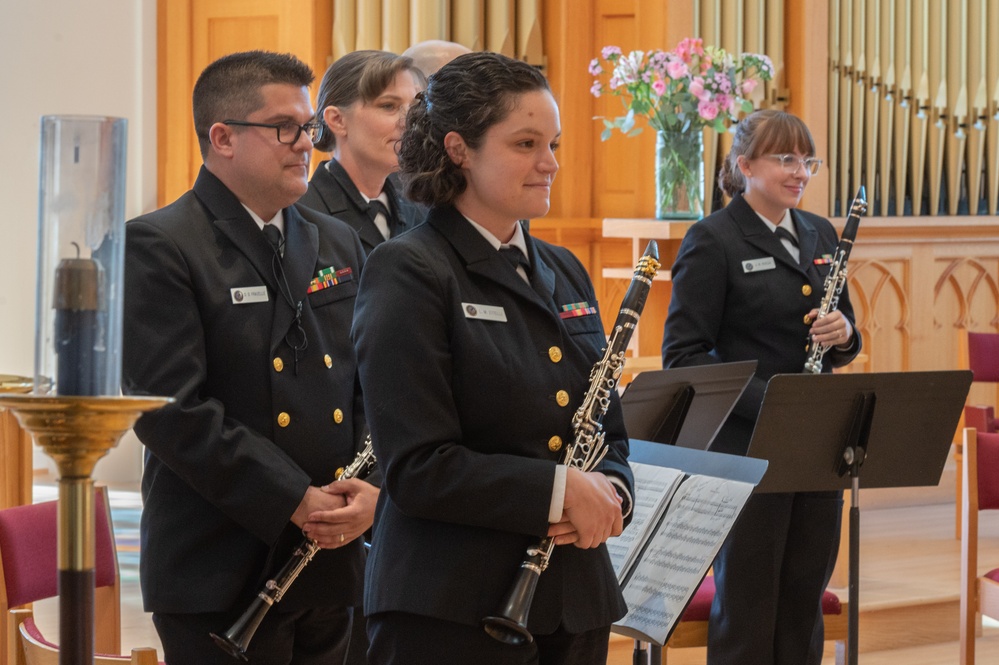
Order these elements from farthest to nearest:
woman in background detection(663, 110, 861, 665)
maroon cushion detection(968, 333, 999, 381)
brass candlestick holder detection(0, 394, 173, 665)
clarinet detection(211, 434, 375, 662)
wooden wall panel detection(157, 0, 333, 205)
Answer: wooden wall panel detection(157, 0, 333, 205)
maroon cushion detection(968, 333, 999, 381)
woman in background detection(663, 110, 861, 665)
clarinet detection(211, 434, 375, 662)
brass candlestick holder detection(0, 394, 173, 665)

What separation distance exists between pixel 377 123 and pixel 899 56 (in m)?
4.33

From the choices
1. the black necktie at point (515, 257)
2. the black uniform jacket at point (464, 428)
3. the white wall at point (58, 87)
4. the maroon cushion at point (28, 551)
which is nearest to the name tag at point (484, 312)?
the black uniform jacket at point (464, 428)

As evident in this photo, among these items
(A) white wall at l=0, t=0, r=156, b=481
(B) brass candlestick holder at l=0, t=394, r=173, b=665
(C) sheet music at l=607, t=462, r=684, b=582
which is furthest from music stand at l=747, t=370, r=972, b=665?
(A) white wall at l=0, t=0, r=156, b=481

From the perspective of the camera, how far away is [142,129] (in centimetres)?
619

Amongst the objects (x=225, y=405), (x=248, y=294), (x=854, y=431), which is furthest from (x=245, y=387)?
(x=854, y=431)

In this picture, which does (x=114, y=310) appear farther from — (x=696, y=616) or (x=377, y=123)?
(x=696, y=616)

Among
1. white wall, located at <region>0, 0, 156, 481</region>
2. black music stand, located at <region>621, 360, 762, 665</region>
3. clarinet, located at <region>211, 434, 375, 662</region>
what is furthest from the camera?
white wall, located at <region>0, 0, 156, 481</region>

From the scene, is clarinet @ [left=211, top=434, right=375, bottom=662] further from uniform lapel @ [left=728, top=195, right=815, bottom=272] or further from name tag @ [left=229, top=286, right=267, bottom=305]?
uniform lapel @ [left=728, top=195, right=815, bottom=272]

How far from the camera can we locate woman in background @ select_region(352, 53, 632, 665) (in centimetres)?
186

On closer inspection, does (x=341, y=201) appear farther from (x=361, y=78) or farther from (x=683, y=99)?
(x=683, y=99)

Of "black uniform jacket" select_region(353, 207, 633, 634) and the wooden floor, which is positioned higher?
"black uniform jacket" select_region(353, 207, 633, 634)

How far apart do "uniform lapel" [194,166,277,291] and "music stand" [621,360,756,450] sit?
99 centimetres

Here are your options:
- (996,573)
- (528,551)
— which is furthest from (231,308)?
(996,573)

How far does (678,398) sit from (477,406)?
1.27m
